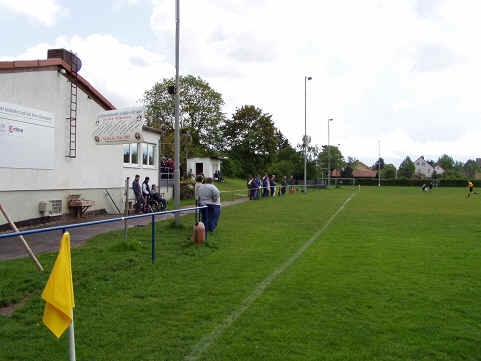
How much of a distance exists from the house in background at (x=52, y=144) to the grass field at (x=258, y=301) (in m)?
5.48

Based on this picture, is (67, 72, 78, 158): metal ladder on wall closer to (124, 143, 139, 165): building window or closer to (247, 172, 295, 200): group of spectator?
(124, 143, 139, 165): building window

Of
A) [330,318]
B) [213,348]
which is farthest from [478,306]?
[213,348]

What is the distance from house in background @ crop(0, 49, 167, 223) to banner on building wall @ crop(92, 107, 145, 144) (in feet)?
0.92

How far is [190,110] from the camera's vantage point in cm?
5081

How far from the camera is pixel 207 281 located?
23.5ft

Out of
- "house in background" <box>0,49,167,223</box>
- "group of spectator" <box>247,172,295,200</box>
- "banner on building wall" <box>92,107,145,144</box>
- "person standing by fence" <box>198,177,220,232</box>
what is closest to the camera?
"person standing by fence" <box>198,177,220,232</box>

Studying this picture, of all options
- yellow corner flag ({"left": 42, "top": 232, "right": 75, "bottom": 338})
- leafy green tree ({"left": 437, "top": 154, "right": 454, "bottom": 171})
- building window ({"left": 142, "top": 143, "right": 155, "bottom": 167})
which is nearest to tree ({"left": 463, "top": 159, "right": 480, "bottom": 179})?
leafy green tree ({"left": 437, "top": 154, "right": 454, "bottom": 171})

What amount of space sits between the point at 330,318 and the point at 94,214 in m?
15.0

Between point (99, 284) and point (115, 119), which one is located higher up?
point (115, 119)

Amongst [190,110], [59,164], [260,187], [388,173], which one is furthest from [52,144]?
[388,173]

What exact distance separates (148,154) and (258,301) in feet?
63.4

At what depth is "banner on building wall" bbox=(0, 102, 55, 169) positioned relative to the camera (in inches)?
503

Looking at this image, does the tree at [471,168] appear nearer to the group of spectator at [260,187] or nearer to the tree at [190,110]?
the tree at [190,110]

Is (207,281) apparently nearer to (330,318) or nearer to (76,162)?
(330,318)
